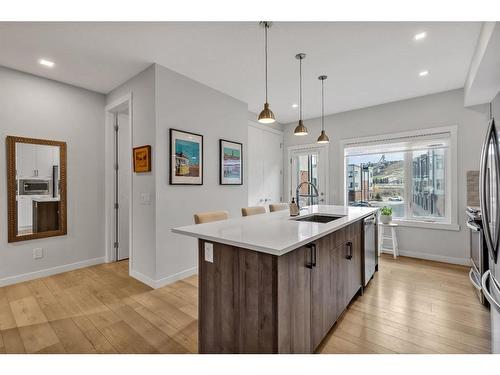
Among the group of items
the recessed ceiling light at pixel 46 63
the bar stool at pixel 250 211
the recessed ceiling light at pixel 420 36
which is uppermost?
the recessed ceiling light at pixel 46 63

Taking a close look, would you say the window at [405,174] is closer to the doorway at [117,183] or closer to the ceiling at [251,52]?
the ceiling at [251,52]

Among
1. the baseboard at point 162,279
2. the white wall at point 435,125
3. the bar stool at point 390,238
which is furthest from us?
the bar stool at point 390,238

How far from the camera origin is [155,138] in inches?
115

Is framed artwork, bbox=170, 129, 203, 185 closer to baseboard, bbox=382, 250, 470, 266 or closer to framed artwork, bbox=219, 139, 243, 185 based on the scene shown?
framed artwork, bbox=219, 139, 243, 185

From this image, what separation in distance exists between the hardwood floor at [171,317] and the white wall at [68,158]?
336mm

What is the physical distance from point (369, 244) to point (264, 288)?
6.80 feet

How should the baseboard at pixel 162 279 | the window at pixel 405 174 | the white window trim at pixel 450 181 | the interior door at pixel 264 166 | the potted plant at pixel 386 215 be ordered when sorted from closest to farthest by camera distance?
the baseboard at pixel 162 279
the white window trim at pixel 450 181
the window at pixel 405 174
the potted plant at pixel 386 215
the interior door at pixel 264 166

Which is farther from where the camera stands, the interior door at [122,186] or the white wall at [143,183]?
the interior door at [122,186]

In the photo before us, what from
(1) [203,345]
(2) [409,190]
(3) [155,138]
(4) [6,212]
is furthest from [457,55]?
(4) [6,212]

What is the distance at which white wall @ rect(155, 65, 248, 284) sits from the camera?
9.76 feet

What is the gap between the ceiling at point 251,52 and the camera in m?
2.26

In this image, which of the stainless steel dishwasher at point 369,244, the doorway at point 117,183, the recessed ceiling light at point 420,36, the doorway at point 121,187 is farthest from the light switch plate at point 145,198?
the recessed ceiling light at point 420,36
